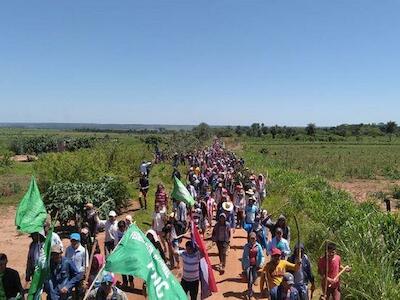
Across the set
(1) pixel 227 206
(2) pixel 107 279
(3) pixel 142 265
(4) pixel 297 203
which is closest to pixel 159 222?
(1) pixel 227 206

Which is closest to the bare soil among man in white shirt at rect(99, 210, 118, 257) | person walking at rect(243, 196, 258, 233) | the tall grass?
the tall grass

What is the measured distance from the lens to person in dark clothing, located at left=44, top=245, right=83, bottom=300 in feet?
24.4

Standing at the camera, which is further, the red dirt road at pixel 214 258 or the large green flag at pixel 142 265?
the red dirt road at pixel 214 258

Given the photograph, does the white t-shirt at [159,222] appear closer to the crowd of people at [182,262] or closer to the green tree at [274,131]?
the crowd of people at [182,262]

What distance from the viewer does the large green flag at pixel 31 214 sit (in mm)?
8805

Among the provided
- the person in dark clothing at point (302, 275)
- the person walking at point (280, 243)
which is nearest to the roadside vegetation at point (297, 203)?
the person in dark clothing at point (302, 275)

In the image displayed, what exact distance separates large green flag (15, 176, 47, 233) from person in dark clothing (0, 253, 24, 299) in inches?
83.1

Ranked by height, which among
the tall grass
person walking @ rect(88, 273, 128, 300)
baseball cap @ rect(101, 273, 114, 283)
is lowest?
the tall grass

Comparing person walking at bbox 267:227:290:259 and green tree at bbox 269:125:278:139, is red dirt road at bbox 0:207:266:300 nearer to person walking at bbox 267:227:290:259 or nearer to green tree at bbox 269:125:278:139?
person walking at bbox 267:227:290:259

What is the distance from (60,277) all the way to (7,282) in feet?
3.43

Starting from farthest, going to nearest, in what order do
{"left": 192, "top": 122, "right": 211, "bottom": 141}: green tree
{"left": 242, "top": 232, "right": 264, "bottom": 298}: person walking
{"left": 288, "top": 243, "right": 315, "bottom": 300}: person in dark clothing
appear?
{"left": 192, "top": 122, "right": 211, "bottom": 141}: green tree < {"left": 242, "top": 232, "right": 264, "bottom": 298}: person walking < {"left": 288, "top": 243, "right": 315, "bottom": 300}: person in dark clothing

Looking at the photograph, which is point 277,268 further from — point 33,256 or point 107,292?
point 33,256

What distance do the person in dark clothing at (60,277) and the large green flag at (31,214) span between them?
1440 millimetres

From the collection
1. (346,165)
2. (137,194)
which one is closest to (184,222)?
(137,194)
